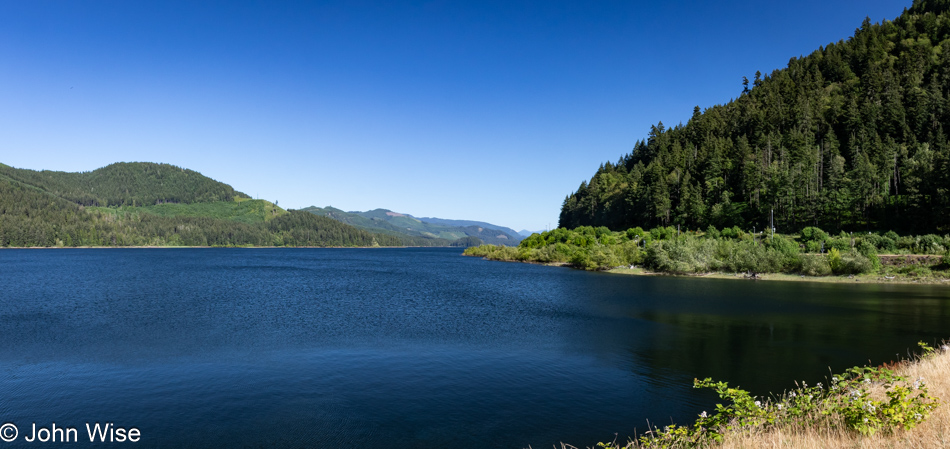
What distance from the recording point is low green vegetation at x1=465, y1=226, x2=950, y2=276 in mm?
88500

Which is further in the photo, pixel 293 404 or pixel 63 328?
pixel 63 328

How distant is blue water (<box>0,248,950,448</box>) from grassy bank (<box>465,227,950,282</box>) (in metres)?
29.3

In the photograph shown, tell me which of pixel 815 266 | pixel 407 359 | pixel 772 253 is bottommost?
pixel 407 359

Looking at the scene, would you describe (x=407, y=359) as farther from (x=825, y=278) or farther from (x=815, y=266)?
(x=815, y=266)

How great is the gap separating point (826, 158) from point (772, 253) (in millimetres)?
77117

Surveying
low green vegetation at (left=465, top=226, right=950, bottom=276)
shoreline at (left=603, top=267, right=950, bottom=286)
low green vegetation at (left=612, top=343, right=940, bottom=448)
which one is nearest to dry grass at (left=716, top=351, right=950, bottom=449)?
low green vegetation at (left=612, top=343, right=940, bottom=448)

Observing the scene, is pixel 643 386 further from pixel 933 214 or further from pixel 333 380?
pixel 933 214

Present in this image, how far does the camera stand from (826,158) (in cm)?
14850

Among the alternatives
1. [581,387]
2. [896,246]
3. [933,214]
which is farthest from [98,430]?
[933,214]

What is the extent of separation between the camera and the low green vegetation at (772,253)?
88500 mm

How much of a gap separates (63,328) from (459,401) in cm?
3702

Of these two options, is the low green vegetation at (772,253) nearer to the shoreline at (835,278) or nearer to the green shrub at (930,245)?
the green shrub at (930,245)

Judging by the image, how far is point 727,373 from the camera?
28.7 metres

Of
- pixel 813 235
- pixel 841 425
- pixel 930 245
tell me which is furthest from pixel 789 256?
pixel 841 425
